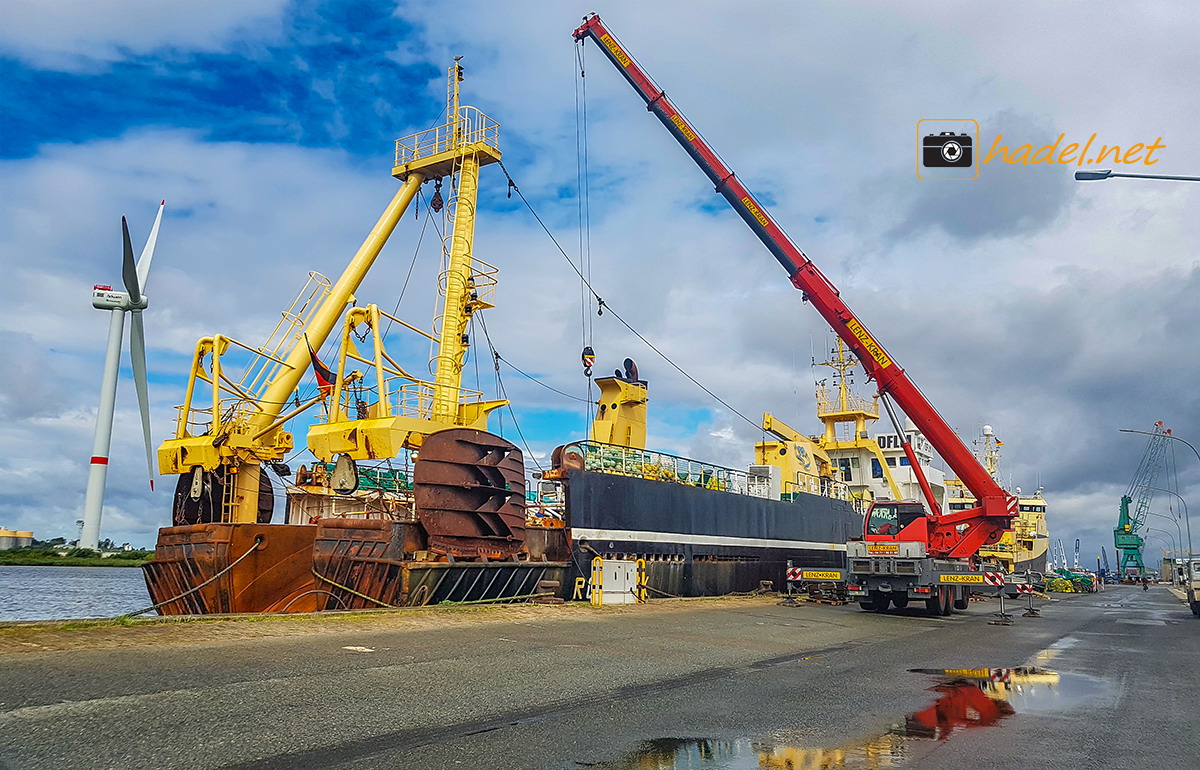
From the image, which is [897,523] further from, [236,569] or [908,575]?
[236,569]

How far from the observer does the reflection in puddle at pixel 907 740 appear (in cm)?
592

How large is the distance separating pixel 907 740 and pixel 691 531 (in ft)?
60.0

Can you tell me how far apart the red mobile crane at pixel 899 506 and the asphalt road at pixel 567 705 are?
7.85m

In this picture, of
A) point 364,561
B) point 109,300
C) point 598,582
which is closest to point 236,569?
point 364,561

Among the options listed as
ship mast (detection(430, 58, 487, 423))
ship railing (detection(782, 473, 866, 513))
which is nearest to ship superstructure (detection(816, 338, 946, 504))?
ship railing (detection(782, 473, 866, 513))

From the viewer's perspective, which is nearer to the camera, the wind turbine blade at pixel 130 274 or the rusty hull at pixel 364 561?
the rusty hull at pixel 364 561

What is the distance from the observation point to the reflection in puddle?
19.4 feet

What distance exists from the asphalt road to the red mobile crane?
785 cm

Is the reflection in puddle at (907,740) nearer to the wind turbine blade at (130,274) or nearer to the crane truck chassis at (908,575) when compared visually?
the crane truck chassis at (908,575)

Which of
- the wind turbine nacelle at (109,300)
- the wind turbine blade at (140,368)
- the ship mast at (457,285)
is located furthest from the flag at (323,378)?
the wind turbine nacelle at (109,300)

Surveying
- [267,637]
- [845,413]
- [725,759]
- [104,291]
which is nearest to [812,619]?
[267,637]

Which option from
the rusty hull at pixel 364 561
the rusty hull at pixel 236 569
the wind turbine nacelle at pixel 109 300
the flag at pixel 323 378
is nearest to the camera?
the rusty hull at pixel 364 561

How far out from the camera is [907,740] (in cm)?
674

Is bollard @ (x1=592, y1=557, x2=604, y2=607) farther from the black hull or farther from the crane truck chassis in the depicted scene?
the crane truck chassis
